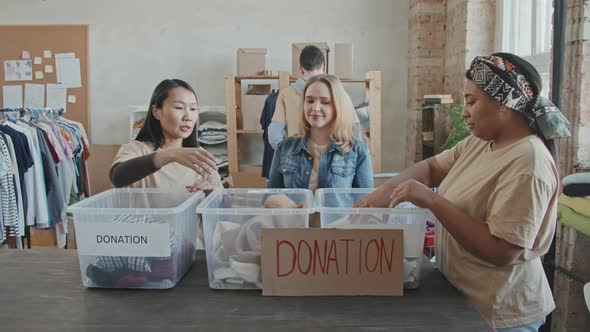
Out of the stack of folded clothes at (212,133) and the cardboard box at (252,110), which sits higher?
the cardboard box at (252,110)

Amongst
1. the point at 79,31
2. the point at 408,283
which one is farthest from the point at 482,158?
the point at 79,31

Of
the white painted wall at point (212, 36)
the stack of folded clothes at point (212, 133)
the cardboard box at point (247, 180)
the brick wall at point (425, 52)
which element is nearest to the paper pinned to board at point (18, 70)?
the white painted wall at point (212, 36)

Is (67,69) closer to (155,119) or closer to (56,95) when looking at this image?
(56,95)

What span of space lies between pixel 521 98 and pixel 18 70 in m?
5.25

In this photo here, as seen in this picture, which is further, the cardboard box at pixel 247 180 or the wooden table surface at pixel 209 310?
the cardboard box at pixel 247 180

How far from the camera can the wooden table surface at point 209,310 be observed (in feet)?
3.36

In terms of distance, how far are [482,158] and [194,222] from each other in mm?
756

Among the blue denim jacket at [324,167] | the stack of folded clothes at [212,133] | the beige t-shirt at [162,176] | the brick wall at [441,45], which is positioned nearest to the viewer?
the beige t-shirt at [162,176]

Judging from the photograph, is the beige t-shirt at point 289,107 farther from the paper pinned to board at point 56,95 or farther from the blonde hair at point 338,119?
the paper pinned to board at point 56,95

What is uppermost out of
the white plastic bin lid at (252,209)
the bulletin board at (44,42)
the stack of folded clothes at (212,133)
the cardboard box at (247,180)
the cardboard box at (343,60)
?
the bulletin board at (44,42)

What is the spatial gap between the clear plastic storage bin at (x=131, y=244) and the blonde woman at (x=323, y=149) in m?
0.87

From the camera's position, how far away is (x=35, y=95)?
17.3 feet

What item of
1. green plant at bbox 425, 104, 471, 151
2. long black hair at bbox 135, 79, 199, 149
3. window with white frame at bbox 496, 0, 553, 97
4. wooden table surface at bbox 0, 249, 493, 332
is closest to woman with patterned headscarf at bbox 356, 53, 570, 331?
wooden table surface at bbox 0, 249, 493, 332

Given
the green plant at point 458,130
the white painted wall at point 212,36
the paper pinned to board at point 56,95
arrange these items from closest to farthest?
the green plant at point 458,130
the white painted wall at point 212,36
the paper pinned to board at point 56,95
